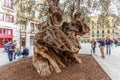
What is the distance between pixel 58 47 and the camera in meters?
7.65

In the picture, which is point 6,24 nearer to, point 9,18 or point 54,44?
point 9,18

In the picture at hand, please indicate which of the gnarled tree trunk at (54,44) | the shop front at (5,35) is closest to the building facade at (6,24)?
the shop front at (5,35)

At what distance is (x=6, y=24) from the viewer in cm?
3706

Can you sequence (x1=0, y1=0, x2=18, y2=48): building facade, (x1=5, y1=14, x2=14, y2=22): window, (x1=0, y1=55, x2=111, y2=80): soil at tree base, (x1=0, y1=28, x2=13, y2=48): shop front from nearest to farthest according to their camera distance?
(x1=0, y1=55, x2=111, y2=80): soil at tree base < (x1=0, y1=0, x2=18, y2=48): building facade < (x1=0, y1=28, x2=13, y2=48): shop front < (x1=5, y1=14, x2=14, y2=22): window

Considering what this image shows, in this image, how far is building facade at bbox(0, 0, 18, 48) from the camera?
117 feet

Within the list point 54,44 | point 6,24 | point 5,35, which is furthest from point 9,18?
point 54,44

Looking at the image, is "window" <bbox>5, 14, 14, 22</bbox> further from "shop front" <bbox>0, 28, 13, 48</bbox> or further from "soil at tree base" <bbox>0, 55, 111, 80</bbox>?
"soil at tree base" <bbox>0, 55, 111, 80</bbox>

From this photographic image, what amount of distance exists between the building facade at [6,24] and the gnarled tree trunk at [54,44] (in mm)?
27718

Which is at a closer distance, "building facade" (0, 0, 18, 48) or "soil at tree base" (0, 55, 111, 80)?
"soil at tree base" (0, 55, 111, 80)

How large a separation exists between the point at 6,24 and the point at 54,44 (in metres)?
31.2

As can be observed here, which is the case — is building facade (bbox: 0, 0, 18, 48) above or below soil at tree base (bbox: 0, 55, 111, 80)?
above

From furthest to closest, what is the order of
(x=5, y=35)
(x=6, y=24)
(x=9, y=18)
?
(x=9, y=18), (x=6, y=24), (x=5, y=35)

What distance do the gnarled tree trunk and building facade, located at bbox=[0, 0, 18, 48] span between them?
27.7m

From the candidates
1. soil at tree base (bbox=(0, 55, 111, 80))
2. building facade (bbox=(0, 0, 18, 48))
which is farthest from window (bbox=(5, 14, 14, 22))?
soil at tree base (bbox=(0, 55, 111, 80))
